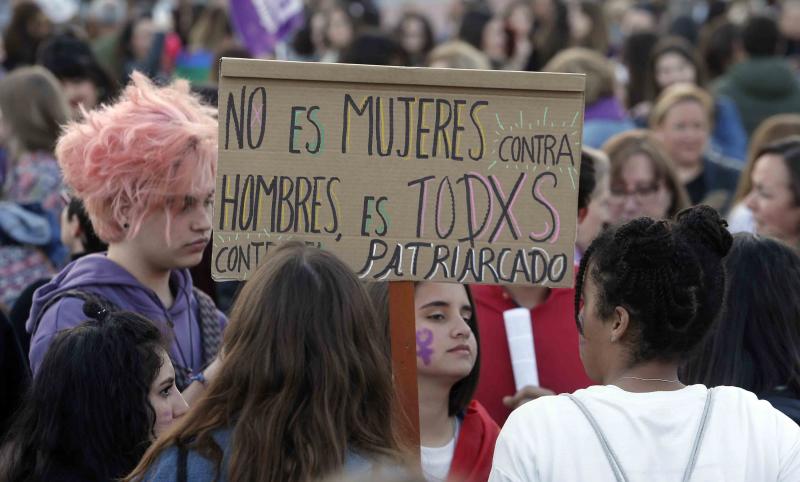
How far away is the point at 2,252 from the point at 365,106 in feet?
8.36

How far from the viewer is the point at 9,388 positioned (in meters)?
3.70

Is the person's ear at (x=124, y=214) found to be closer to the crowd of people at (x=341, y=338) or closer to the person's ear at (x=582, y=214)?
the crowd of people at (x=341, y=338)

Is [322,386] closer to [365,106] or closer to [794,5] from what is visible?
[365,106]

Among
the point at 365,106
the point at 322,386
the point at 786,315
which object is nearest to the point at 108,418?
the point at 322,386

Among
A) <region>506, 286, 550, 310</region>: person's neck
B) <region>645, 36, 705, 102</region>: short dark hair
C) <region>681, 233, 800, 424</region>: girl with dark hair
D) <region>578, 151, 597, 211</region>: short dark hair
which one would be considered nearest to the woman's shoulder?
<region>681, 233, 800, 424</region>: girl with dark hair

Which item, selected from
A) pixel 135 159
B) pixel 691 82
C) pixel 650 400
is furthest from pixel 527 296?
pixel 691 82

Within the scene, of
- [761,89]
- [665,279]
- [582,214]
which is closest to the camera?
[665,279]

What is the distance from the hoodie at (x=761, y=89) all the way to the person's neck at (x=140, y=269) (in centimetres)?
584

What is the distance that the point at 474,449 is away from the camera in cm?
348

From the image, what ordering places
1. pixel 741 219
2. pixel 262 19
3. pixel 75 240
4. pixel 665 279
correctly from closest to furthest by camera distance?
pixel 665 279 → pixel 75 240 → pixel 741 219 → pixel 262 19

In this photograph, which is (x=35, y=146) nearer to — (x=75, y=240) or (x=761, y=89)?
(x=75, y=240)

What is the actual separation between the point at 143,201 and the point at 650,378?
159 centimetres

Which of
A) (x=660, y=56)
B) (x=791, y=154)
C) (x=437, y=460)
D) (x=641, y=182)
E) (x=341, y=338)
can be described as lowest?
(x=437, y=460)

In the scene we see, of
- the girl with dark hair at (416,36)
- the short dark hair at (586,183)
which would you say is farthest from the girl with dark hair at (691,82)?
the short dark hair at (586,183)
